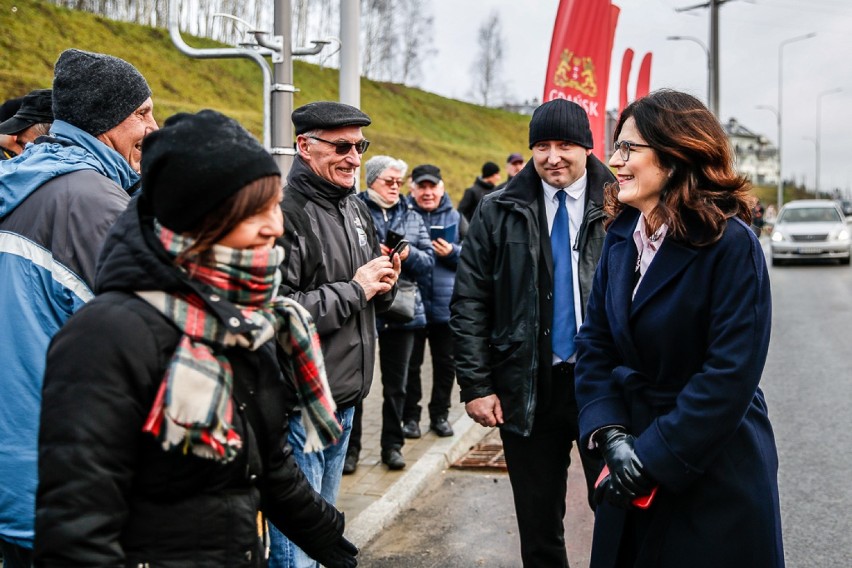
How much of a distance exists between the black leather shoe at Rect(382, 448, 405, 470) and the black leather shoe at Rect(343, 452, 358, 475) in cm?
19

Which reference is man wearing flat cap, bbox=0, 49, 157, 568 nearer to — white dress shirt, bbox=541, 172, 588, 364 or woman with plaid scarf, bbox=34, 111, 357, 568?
woman with plaid scarf, bbox=34, 111, 357, 568

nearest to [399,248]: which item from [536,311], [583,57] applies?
[536,311]

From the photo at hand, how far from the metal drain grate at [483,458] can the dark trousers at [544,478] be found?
7.55ft

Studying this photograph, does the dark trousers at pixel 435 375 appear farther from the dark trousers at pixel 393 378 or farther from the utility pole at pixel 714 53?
the utility pole at pixel 714 53

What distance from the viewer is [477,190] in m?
10.4

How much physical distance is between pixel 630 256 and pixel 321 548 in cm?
129

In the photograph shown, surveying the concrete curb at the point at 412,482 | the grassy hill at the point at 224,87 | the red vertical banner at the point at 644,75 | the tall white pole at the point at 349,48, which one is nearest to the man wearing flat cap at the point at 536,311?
the concrete curb at the point at 412,482

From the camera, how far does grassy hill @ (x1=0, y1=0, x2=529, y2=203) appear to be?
91.6 feet

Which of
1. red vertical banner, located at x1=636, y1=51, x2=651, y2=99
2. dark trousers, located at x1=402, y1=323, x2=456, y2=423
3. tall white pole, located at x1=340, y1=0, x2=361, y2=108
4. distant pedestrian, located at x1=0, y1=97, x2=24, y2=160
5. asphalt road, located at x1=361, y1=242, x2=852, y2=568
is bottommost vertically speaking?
asphalt road, located at x1=361, y1=242, x2=852, y2=568

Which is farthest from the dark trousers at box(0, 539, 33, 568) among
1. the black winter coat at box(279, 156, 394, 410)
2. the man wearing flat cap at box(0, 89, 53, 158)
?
the man wearing flat cap at box(0, 89, 53, 158)

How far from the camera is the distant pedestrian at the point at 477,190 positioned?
1030 centimetres

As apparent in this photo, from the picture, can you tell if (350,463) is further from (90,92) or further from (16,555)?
(90,92)

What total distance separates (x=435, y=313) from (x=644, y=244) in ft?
13.4

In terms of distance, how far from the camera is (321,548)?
225 cm
